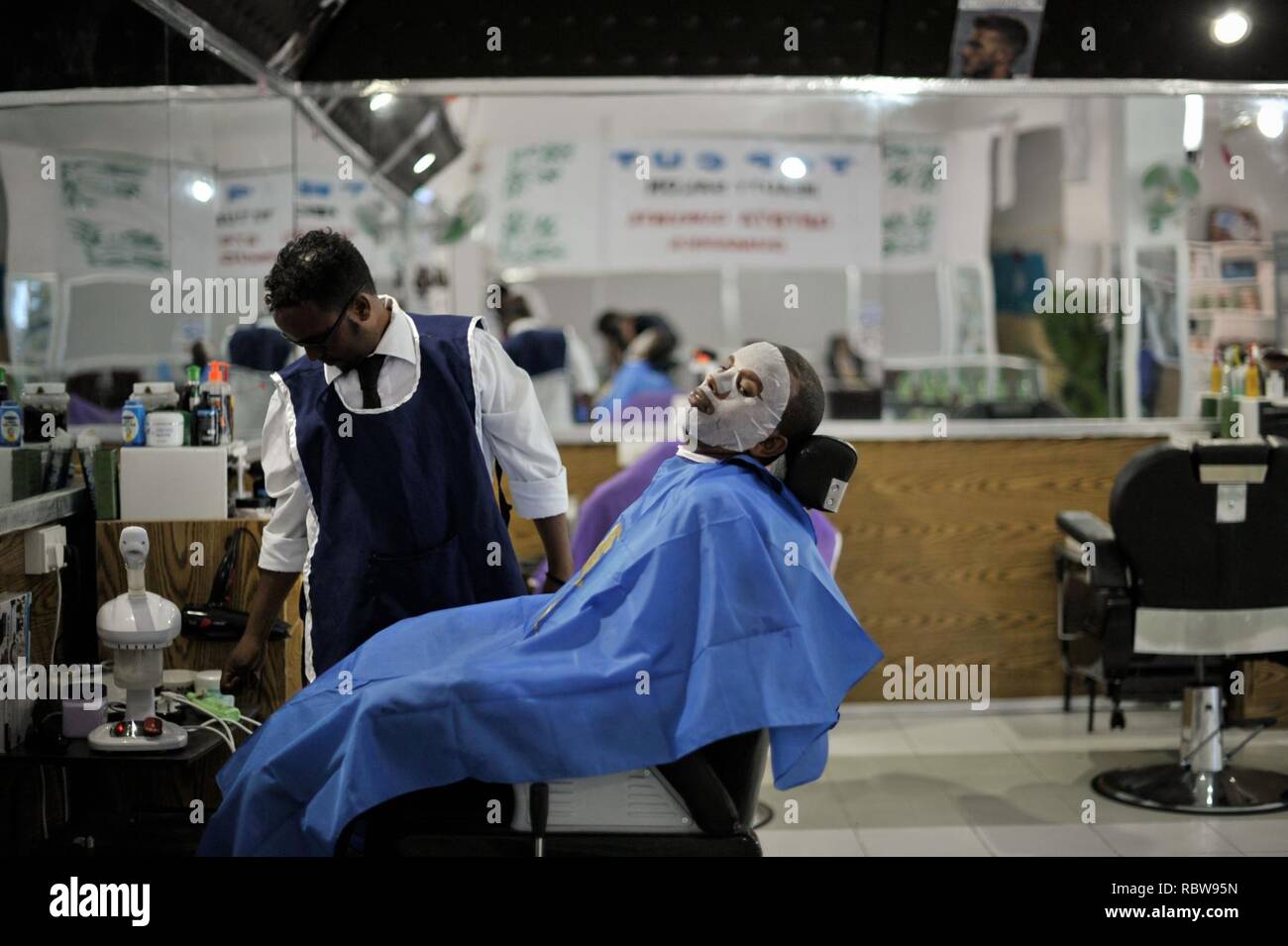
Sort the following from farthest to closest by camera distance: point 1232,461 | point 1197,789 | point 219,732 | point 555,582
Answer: point 1197,789
point 1232,461
point 219,732
point 555,582

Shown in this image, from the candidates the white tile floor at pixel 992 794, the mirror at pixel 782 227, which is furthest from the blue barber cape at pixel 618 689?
the mirror at pixel 782 227

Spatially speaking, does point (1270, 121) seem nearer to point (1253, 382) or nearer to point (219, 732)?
point (1253, 382)

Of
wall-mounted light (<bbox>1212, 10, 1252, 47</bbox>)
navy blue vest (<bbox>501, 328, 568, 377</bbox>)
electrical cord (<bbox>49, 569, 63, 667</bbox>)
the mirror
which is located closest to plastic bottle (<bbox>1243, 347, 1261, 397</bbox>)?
the mirror

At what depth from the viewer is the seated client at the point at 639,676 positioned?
212cm

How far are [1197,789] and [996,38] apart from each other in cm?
230

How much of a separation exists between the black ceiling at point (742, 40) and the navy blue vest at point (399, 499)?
2140mm

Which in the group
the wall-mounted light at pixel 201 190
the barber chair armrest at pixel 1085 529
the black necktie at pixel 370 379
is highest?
the wall-mounted light at pixel 201 190

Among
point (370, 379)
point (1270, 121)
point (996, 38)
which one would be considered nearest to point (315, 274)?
point (370, 379)

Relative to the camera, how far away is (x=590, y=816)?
7.16 feet

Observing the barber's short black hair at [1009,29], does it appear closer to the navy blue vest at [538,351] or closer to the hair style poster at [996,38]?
the hair style poster at [996,38]
